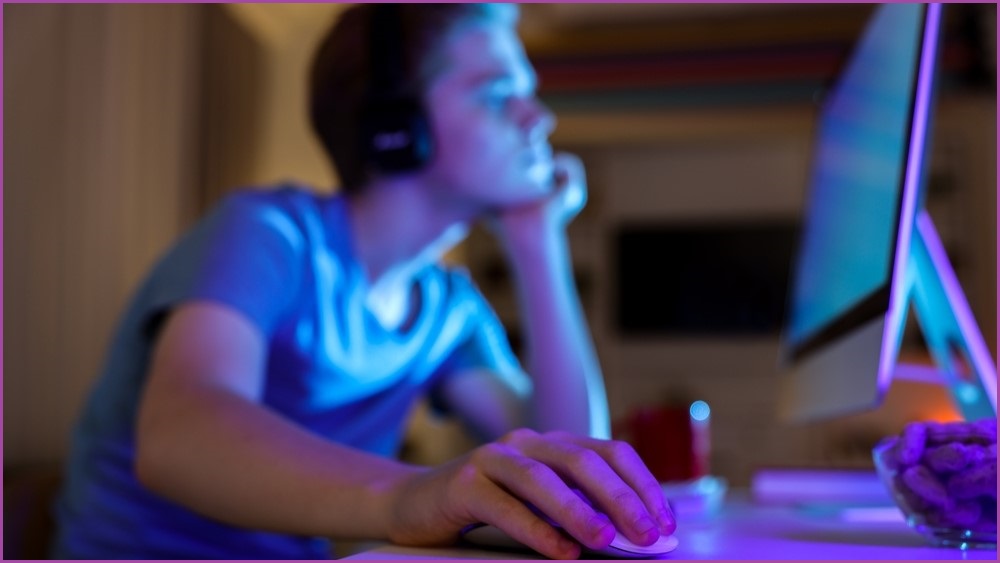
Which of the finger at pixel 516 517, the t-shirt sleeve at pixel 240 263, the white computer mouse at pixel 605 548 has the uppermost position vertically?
the t-shirt sleeve at pixel 240 263

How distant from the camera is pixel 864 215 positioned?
755mm

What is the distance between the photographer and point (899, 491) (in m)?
0.56

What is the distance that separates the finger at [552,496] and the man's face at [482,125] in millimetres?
713

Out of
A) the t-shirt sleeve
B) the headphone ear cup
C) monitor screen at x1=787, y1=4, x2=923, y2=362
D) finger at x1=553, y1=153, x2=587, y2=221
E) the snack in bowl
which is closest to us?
the snack in bowl

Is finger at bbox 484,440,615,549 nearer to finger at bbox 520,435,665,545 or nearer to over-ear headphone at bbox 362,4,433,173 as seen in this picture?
finger at bbox 520,435,665,545

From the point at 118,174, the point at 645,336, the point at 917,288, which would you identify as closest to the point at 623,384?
the point at 645,336

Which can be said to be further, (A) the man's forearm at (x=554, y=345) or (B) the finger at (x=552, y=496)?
(A) the man's forearm at (x=554, y=345)

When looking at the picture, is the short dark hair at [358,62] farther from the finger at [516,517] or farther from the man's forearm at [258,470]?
the finger at [516,517]

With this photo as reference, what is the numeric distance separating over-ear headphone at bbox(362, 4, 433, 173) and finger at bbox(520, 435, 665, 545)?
26.5 inches

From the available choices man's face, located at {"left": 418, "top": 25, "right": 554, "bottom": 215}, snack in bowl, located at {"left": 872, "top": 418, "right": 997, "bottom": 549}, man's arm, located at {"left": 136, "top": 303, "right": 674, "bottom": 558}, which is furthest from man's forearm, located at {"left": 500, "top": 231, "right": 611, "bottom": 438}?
snack in bowl, located at {"left": 872, "top": 418, "right": 997, "bottom": 549}

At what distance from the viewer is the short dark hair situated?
114 cm

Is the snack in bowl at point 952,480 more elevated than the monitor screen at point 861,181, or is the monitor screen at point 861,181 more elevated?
the monitor screen at point 861,181

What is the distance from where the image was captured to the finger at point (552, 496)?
16.0 inches

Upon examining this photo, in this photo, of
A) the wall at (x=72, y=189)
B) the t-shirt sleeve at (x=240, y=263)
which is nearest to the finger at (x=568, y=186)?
the t-shirt sleeve at (x=240, y=263)
